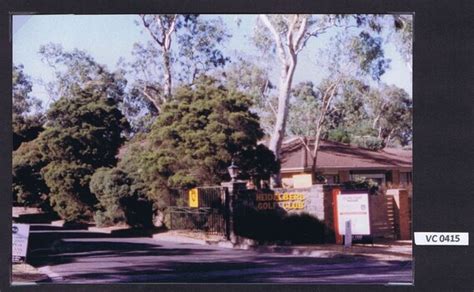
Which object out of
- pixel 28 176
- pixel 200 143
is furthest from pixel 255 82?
pixel 28 176

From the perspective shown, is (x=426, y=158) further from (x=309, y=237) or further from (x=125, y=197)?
(x=125, y=197)

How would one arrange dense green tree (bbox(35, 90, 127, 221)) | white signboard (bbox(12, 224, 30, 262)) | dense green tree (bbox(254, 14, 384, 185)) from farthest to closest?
dense green tree (bbox(35, 90, 127, 221)) < white signboard (bbox(12, 224, 30, 262)) < dense green tree (bbox(254, 14, 384, 185))

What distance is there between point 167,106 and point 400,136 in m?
3.51

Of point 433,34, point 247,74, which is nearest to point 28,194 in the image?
point 247,74

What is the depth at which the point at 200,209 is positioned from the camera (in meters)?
18.5

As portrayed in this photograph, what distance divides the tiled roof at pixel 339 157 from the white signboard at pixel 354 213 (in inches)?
19.1

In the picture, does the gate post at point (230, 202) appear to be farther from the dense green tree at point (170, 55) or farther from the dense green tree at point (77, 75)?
the dense green tree at point (77, 75)

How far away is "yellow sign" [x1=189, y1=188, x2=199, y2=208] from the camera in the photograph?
→ 60.8 feet

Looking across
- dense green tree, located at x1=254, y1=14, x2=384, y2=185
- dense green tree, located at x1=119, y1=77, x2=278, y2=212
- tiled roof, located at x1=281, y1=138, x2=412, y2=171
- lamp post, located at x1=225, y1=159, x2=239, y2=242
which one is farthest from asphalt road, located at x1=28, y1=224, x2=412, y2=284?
dense green tree, located at x1=254, y1=14, x2=384, y2=185

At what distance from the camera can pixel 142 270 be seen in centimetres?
1850

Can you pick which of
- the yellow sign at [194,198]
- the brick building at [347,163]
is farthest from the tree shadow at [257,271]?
the brick building at [347,163]

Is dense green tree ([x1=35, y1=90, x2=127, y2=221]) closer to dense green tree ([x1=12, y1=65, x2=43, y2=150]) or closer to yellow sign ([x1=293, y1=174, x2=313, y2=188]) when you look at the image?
dense green tree ([x1=12, y1=65, x2=43, y2=150])

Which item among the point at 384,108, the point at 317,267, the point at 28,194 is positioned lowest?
the point at 317,267

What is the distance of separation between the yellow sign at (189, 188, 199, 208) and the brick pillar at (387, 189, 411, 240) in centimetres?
286
